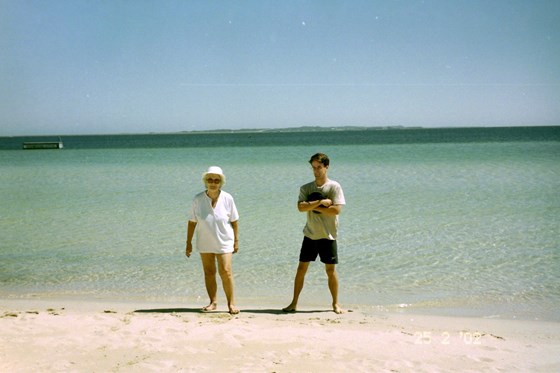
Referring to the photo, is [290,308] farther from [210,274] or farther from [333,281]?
[210,274]

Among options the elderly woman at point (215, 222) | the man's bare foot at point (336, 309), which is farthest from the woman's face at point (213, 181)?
the man's bare foot at point (336, 309)

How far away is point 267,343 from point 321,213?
1474 millimetres

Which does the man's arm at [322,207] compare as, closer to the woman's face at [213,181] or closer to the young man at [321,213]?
the young man at [321,213]

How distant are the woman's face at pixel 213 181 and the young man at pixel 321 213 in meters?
0.81

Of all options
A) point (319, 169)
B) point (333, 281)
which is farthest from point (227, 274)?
point (319, 169)

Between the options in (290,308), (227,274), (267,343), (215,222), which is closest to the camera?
(267,343)

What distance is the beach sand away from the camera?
385 centimetres

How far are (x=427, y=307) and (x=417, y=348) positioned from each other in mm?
1769

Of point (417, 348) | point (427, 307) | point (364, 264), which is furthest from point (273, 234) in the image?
point (417, 348)

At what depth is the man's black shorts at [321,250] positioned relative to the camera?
207 inches

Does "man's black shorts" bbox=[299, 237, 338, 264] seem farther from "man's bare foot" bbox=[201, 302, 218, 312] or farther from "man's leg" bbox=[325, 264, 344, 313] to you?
"man's bare foot" bbox=[201, 302, 218, 312]

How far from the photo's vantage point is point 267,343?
4.29 m

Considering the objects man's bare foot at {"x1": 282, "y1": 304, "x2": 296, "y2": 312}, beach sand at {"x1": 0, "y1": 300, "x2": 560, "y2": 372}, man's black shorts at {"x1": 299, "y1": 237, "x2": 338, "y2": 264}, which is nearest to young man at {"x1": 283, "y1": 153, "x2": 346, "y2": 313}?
man's black shorts at {"x1": 299, "y1": 237, "x2": 338, "y2": 264}

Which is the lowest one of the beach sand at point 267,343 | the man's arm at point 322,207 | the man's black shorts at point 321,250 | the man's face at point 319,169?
the beach sand at point 267,343
